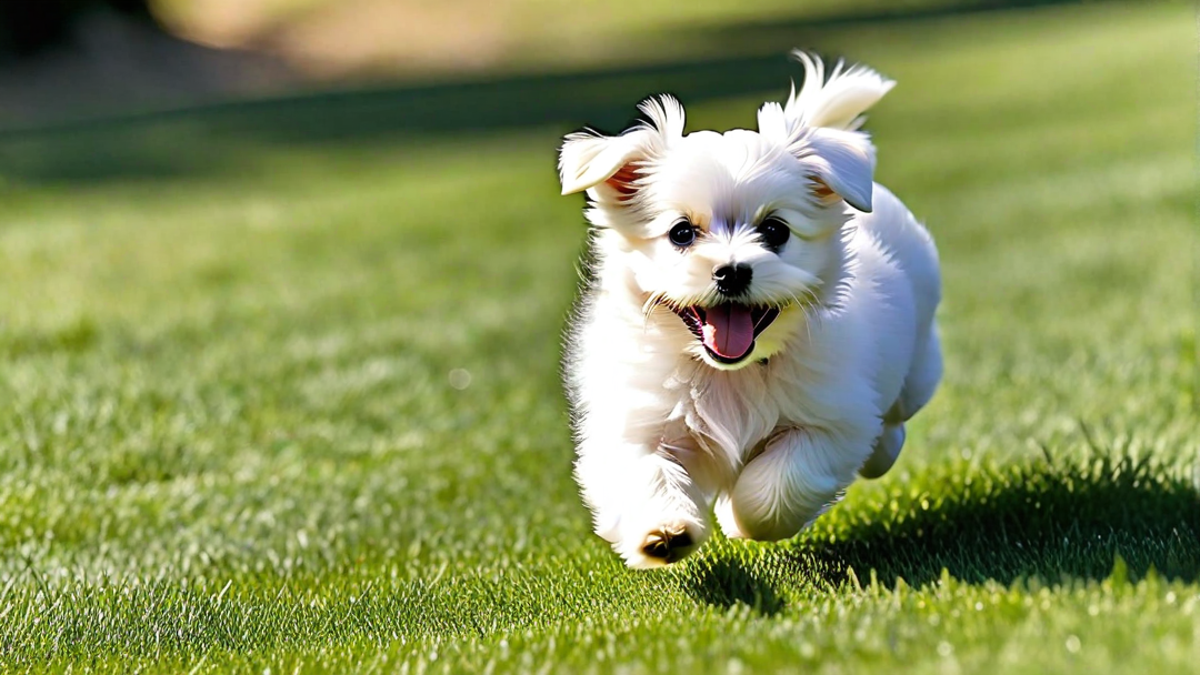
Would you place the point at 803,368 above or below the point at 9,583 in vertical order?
above

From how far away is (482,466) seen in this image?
6777 millimetres

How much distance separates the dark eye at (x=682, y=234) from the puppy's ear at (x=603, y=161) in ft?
0.75

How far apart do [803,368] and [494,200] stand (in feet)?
43.3

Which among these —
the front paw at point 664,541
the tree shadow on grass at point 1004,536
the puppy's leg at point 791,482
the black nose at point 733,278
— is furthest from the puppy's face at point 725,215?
A: the tree shadow on grass at point 1004,536

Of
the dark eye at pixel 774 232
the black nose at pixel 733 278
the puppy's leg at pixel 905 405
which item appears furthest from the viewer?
the puppy's leg at pixel 905 405

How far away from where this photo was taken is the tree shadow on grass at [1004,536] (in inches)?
160

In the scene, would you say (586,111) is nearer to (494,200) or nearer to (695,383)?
(494,200)

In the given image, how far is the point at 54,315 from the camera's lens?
9.24 metres

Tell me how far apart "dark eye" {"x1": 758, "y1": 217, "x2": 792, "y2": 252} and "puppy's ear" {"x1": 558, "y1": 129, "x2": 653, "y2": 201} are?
0.43 metres

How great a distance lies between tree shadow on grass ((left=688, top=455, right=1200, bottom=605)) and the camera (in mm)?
4059

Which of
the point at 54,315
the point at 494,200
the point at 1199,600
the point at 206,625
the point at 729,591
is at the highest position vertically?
the point at 1199,600

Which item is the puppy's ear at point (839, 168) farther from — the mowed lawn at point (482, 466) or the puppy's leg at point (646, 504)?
the mowed lawn at point (482, 466)

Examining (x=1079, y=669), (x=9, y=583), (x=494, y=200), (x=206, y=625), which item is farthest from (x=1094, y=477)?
(x=494, y=200)

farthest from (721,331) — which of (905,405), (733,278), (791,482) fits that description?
(905,405)
